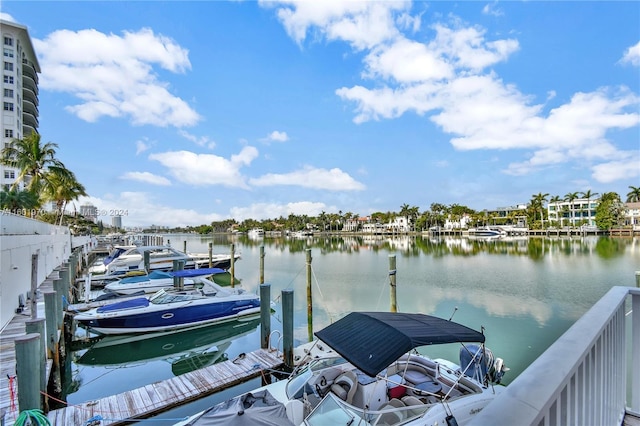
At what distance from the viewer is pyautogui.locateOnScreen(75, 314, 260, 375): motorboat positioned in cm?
1120

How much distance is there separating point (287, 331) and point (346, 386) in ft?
13.4

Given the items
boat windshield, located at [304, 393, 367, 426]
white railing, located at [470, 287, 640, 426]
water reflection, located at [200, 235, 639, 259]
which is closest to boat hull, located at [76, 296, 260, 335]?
boat windshield, located at [304, 393, 367, 426]

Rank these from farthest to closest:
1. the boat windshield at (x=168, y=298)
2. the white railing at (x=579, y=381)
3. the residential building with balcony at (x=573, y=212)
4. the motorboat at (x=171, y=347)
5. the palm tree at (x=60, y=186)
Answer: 1. the residential building with balcony at (x=573, y=212)
2. the palm tree at (x=60, y=186)
3. the boat windshield at (x=168, y=298)
4. the motorboat at (x=171, y=347)
5. the white railing at (x=579, y=381)

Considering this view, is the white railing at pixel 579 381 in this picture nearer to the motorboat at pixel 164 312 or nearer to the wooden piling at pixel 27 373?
the wooden piling at pixel 27 373

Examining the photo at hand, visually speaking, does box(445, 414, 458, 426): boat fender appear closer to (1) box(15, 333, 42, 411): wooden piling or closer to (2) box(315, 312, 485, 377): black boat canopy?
(2) box(315, 312, 485, 377): black boat canopy

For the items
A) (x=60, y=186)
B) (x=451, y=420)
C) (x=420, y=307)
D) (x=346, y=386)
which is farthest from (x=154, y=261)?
(x=451, y=420)

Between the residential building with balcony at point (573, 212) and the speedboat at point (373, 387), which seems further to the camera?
the residential building with balcony at point (573, 212)

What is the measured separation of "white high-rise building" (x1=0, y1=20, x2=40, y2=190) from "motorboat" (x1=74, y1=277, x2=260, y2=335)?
1580 inches

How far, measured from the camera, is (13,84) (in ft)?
148

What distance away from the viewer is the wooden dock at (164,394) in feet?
21.2

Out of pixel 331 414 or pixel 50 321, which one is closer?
pixel 331 414

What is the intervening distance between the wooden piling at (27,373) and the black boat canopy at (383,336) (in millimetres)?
4896

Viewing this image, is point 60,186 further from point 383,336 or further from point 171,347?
point 383,336

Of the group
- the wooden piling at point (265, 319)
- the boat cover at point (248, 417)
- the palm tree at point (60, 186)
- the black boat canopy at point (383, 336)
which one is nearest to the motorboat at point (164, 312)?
the wooden piling at point (265, 319)
